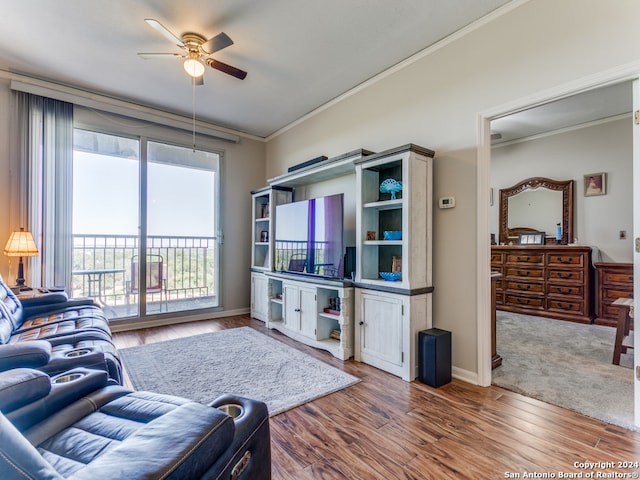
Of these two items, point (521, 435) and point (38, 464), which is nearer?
point (38, 464)

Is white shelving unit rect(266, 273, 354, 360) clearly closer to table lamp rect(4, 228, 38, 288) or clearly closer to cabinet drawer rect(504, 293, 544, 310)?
table lamp rect(4, 228, 38, 288)

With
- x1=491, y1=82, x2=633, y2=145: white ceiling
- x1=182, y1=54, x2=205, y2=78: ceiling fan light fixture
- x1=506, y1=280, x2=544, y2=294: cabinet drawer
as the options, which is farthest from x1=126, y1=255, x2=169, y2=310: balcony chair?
x1=506, y1=280, x2=544, y2=294: cabinet drawer

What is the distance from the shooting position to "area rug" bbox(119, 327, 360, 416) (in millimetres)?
2287

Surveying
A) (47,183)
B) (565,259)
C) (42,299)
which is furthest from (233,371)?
(565,259)

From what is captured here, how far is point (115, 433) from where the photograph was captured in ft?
3.51

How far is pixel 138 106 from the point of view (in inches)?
159

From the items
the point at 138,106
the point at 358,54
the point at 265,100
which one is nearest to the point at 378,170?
the point at 358,54

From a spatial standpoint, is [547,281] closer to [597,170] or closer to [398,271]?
[597,170]

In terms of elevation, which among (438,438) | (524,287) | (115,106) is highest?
(115,106)

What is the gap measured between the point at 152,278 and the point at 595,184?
20.8 ft

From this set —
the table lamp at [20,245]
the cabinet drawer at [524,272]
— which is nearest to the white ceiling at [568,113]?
A: the cabinet drawer at [524,272]

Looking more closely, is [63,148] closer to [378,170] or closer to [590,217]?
[378,170]

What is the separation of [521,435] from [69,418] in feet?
7.22

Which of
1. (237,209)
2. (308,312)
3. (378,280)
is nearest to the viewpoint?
(378,280)
